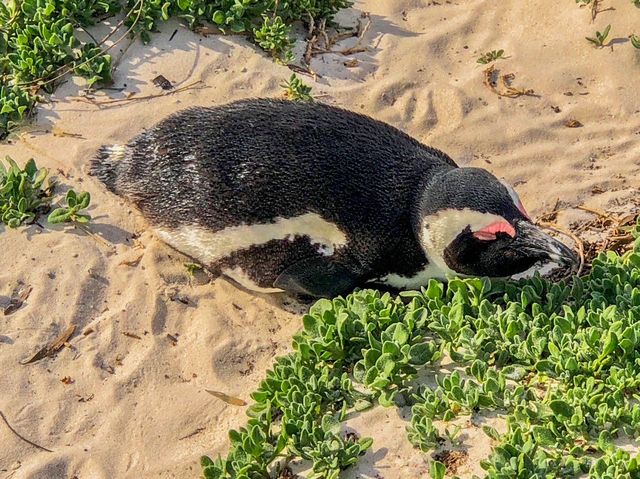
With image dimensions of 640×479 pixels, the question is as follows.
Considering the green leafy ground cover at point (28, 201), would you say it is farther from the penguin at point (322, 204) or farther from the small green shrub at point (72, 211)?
the penguin at point (322, 204)

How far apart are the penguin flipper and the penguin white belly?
7 centimetres

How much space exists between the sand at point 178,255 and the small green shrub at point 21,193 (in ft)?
0.28

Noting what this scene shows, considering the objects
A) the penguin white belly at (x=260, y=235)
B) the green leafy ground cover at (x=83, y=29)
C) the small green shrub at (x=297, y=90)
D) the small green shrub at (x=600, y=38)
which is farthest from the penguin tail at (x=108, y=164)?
the small green shrub at (x=600, y=38)

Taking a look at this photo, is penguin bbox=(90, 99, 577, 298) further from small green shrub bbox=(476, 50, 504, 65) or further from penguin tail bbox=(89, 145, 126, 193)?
small green shrub bbox=(476, 50, 504, 65)

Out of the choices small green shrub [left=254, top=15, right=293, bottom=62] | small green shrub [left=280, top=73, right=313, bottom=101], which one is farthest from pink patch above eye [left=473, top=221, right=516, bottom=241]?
small green shrub [left=254, top=15, right=293, bottom=62]

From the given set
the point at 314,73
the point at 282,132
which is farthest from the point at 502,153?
the point at 282,132

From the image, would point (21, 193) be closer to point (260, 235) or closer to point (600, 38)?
point (260, 235)

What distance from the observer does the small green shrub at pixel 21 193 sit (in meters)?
4.77

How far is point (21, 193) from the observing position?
482cm

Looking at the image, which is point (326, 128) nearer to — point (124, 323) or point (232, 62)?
point (124, 323)

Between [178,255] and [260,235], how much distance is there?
0.67 meters

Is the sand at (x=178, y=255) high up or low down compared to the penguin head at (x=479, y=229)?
down

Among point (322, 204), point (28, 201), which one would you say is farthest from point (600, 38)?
point (28, 201)

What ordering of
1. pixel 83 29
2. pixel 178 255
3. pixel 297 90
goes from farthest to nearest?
pixel 83 29, pixel 297 90, pixel 178 255
